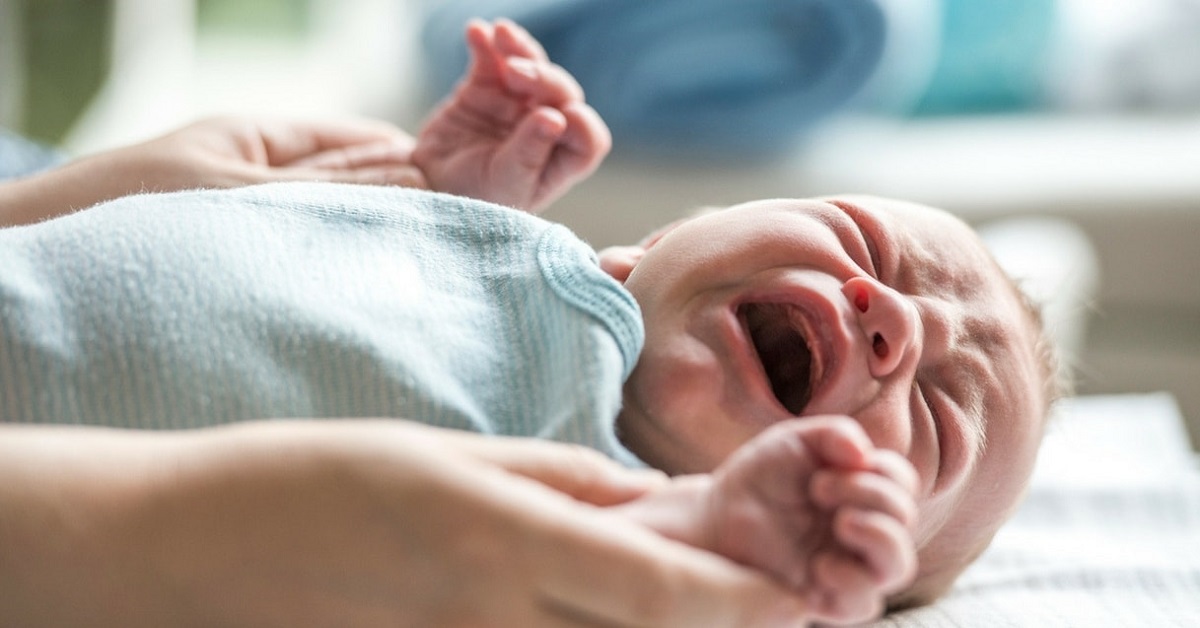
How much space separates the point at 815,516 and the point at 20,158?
1.03 metres

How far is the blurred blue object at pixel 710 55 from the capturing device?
171 centimetres

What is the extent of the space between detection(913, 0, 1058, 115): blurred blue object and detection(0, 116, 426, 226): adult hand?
124 cm

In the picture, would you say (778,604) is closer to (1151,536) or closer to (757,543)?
(757,543)

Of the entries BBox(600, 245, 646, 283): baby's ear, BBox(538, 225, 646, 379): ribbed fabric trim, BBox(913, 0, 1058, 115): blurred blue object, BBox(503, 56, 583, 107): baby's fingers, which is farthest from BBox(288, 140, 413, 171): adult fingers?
BBox(913, 0, 1058, 115): blurred blue object

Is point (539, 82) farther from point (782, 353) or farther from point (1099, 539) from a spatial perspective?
point (1099, 539)

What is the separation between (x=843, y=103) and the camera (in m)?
1.77

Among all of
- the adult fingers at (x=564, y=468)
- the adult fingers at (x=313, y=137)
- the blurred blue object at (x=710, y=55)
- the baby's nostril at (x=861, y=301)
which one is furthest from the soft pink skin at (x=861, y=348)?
the blurred blue object at (x=710, y=55)

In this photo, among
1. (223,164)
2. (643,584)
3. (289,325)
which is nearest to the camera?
(643,584)

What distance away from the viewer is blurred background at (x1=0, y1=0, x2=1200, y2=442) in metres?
1.73

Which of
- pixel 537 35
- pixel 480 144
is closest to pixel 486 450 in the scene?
pixel 480 144

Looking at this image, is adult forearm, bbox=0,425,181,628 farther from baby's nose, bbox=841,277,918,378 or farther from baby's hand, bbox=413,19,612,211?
baby's hand, bbox=413,19,612,211

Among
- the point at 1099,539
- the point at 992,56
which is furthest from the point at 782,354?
the point at 992,56

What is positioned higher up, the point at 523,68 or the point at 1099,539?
the point at 523,68

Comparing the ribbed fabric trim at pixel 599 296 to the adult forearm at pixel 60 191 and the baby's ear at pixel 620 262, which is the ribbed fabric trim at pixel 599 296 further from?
the adult forearm at pixel 60 191
